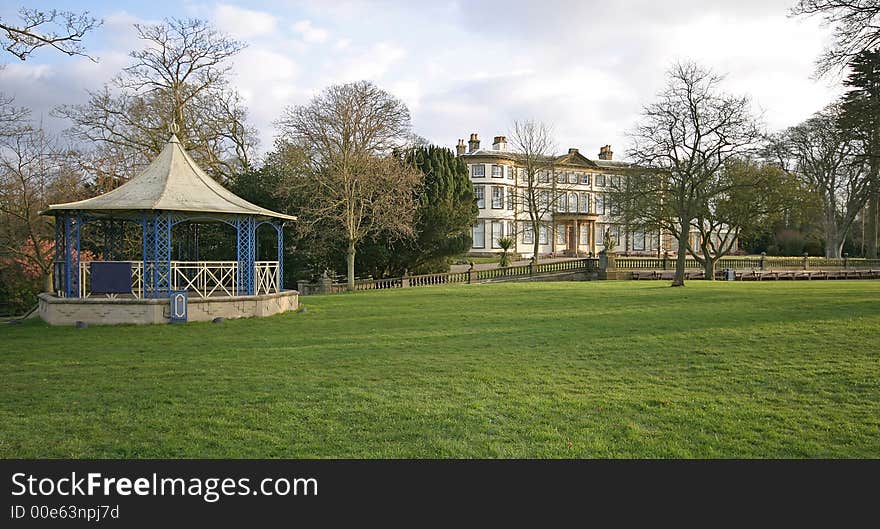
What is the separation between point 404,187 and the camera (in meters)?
30.3

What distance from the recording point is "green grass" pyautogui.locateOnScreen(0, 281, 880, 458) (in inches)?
243

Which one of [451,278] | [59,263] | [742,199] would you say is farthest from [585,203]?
[59,263]

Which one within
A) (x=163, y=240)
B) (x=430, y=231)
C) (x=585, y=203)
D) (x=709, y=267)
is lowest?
(x=709, y=267)

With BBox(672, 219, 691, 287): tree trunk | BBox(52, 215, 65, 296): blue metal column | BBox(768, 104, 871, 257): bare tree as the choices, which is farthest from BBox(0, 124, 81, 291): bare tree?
BBox(768, 104, 871, 257): bare tree

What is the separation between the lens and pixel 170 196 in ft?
59.7

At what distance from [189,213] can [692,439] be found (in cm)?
1565

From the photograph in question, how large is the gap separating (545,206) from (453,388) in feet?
187

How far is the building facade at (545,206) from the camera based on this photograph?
61844 millimetres

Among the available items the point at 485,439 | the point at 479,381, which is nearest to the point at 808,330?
the point at 479,381

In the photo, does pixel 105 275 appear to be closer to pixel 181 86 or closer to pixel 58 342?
pixel 58 342

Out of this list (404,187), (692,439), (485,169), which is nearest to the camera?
(692,439)

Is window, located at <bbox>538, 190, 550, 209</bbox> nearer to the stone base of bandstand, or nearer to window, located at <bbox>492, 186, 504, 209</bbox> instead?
window, located at <bbox>492, 186, 504, 209</bbox>

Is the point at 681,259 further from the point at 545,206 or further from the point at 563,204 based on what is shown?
the point at 563,204

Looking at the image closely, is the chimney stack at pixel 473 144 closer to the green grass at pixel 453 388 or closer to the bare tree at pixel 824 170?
the bare tree at pixel 824 170
